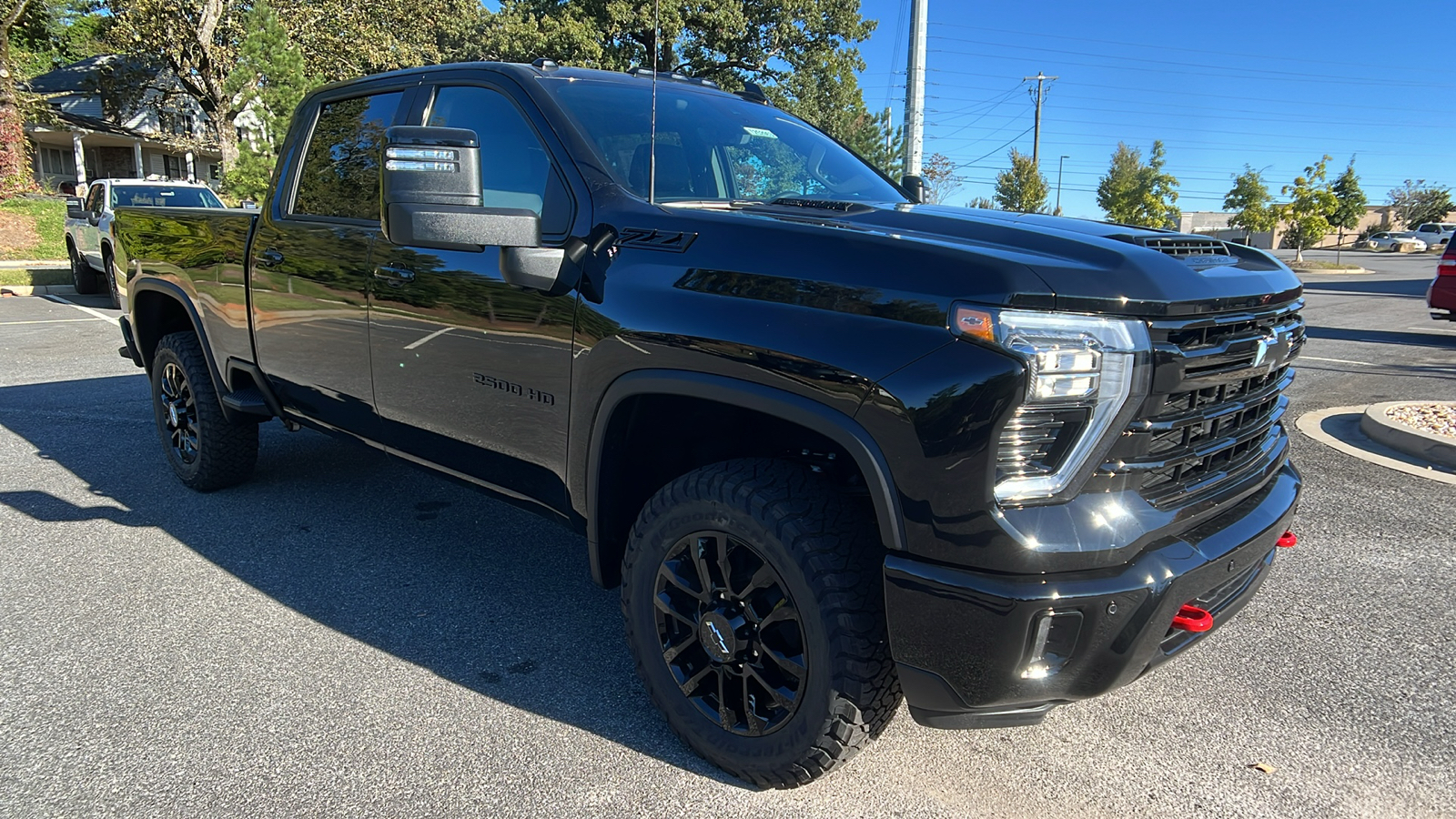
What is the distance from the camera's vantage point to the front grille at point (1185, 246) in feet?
7.27

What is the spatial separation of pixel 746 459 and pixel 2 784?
215 cm

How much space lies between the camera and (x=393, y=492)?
4.84 meters

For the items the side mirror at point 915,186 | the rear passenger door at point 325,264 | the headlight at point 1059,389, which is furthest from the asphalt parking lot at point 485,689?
the side mirror at point 915,186

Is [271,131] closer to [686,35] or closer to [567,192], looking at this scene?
[686,35]

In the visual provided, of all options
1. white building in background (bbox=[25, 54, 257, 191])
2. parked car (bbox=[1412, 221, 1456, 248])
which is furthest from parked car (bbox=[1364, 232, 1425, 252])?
white building in background (bbox=[25, 54, 257, 191])

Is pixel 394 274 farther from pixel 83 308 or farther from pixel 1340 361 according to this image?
pixel 83 308

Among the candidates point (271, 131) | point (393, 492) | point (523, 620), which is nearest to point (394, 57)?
point (271, 131)

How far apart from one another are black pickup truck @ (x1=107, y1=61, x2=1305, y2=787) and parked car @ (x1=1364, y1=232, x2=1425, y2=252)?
68.3 m

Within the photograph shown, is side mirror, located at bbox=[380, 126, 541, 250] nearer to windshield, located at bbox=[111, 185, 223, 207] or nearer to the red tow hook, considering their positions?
the red tow hook

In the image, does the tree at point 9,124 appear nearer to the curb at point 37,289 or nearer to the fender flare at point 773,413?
the curb at point 37,289

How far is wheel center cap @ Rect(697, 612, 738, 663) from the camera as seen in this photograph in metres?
2.33

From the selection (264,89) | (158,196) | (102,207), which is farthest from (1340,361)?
(264,89)

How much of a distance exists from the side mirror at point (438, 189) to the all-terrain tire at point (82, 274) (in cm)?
1591

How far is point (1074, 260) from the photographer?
1995mm
